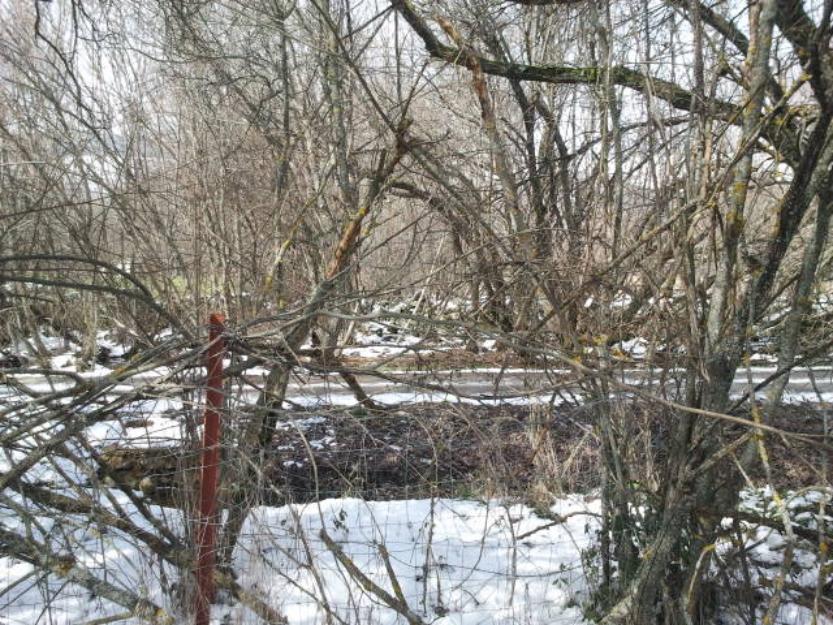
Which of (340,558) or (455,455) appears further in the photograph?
(455,455)

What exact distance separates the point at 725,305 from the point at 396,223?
26.6 feet

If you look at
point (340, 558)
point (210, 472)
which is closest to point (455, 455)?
point (340, 558)

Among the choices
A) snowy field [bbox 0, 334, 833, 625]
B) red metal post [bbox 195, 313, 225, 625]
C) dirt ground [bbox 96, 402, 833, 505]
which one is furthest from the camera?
dirt ground [bbox 96, 402, 833, 505]

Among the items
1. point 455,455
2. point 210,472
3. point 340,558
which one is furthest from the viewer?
point 455,455

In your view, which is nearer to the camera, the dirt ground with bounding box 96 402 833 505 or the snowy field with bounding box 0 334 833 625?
the snowy field with bounding box 0 334 833 625

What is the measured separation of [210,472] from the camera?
2.94m

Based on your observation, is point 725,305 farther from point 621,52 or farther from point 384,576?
point 384,576

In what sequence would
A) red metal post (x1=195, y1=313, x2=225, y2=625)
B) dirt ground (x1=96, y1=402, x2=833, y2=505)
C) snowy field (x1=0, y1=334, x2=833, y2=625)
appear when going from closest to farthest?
red metal post (x1=195, y1=313, x2=225, y2=625) < snowy field (x1=0, y1=334, x2=833, y2=625) < dirt ground (x1=96, y1=402, x2=833, y2=505)

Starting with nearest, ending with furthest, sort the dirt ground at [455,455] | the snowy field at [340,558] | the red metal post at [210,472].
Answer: the red metal post at [210,472] → the snowy field at [340,558] → the dirt ground at [455,455]

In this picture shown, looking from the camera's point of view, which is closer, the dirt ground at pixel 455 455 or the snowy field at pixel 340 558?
the snowy field at pixel 340 558

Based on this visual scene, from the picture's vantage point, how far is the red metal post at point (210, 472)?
2.76 metres

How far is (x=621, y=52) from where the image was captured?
4125mm

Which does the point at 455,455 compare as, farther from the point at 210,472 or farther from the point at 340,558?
the point at 210,472

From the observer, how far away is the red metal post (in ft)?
9.05
